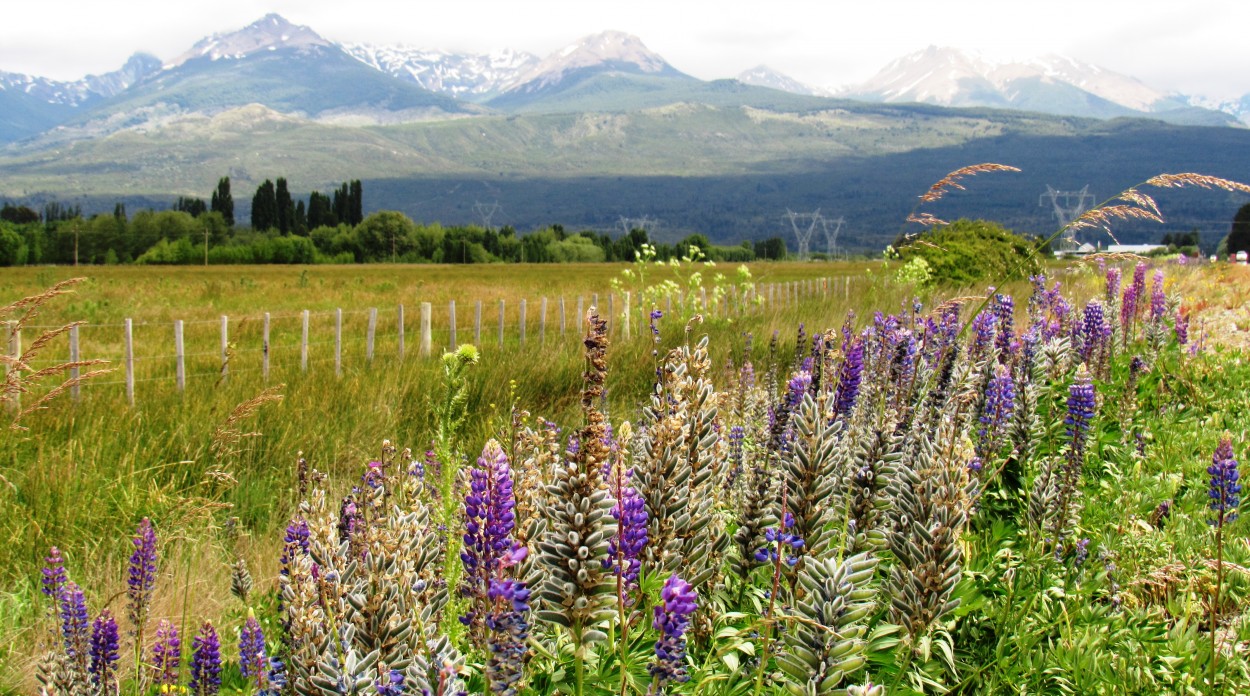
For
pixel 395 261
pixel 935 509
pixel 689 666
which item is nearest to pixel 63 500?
pixel 689 666

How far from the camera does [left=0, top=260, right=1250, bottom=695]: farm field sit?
5.43ft

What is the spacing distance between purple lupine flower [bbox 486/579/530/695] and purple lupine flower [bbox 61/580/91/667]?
1.64 m

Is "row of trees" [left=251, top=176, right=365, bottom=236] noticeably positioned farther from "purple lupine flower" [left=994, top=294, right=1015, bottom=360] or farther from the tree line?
"purple lupine flower" [left=994, top=294, right=1015, bottom=360]

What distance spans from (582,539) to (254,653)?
1.92 m

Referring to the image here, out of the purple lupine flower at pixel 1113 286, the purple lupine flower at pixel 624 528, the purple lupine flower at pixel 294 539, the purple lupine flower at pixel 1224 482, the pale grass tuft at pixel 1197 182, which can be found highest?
the pale grass tuft at pixel 1197 182

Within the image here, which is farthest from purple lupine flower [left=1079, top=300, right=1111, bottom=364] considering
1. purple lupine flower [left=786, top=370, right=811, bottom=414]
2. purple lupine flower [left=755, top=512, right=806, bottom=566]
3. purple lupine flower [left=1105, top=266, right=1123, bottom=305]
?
purple lupine flower [left=755, top=512, right=806, bottom=566]

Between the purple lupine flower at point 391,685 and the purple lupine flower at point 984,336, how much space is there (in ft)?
15.6

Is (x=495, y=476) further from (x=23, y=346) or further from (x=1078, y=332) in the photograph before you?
(x=23, y=346)

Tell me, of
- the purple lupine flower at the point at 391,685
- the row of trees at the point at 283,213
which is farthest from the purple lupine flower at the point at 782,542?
the row of trees at the point at 283,213

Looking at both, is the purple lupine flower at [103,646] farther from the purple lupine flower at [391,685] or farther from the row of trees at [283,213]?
the row of trees at [283,213]

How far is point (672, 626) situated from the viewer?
1.63 meters

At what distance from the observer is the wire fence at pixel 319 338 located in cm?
1329

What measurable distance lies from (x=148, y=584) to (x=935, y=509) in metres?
2.82

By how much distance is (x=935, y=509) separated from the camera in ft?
6.68
